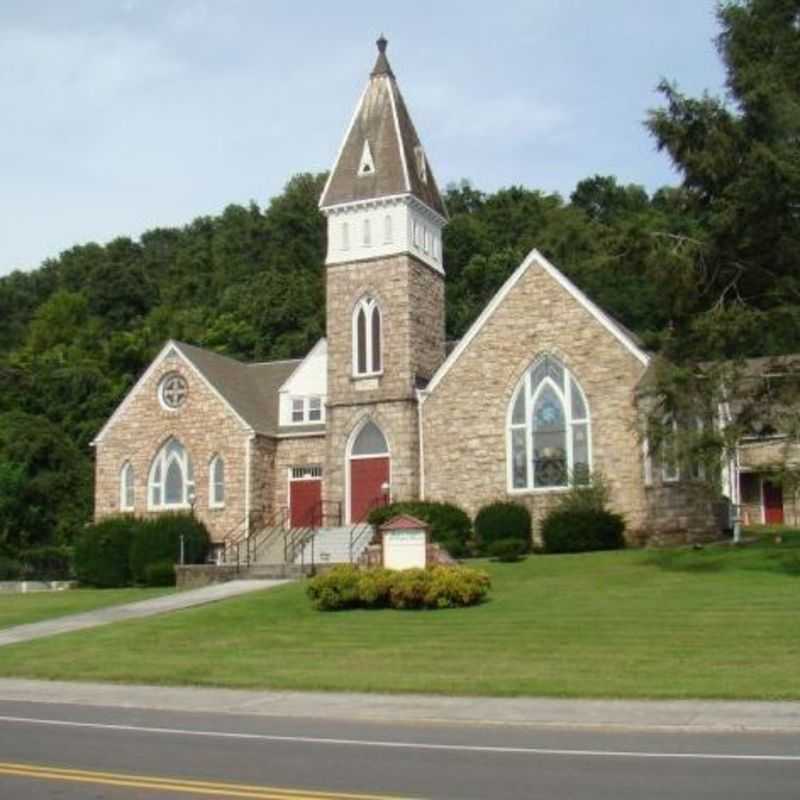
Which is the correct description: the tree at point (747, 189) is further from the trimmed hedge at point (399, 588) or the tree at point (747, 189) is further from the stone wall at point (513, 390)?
the trimmed hedge at point (399, 588)

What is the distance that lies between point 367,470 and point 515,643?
64.9 feet

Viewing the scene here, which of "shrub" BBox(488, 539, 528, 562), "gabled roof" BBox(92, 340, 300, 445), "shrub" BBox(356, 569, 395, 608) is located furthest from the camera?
"gabled roof" BBox(92, 340, 300, 445)

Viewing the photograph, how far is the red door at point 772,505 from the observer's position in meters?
42.5

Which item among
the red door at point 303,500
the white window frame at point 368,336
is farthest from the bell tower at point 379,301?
the red door at point 303,500

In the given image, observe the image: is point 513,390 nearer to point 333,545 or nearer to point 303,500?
point 333,545

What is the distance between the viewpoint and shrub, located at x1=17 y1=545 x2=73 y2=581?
4272cm

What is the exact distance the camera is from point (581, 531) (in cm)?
3341

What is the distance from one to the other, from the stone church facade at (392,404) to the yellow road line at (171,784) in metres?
25.8

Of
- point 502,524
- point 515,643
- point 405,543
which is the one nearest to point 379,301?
point 502,524

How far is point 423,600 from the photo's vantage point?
79.0ft

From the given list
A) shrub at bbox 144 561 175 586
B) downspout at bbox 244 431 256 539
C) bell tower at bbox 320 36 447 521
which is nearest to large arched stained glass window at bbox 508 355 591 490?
bell tower at bbox 320 36 447 521

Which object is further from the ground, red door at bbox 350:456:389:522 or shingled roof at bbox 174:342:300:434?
shingled roof at bbox 174:342:300:434

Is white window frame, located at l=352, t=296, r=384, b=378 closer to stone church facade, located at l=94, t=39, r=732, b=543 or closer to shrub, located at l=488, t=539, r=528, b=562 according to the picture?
stone church facade, located at l=94, t=39, r=732, b=543

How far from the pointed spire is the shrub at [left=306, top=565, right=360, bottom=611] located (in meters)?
23.0
